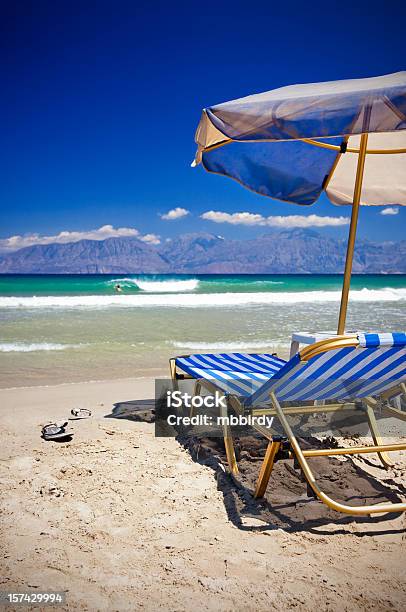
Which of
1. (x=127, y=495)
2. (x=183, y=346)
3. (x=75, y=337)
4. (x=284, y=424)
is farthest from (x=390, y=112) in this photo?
(x=75, y=337)

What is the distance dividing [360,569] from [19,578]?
1458mm

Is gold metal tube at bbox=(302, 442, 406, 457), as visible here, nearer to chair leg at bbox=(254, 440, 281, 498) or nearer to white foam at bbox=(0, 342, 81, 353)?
chair leg at bbox=(254, 440, 281, 498)

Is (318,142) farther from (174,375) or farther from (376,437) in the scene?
(376,437)

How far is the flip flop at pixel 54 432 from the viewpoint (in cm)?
365

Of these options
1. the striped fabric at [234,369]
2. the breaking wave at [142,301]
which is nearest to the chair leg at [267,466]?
the striped fabric at [234,369]

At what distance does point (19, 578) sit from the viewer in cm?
196

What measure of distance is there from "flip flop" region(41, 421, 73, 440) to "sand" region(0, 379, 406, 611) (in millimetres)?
156

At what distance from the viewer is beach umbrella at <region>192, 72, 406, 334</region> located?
2578 mm

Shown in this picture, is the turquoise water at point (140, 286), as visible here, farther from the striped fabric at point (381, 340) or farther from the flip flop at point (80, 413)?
the striped fabric at point (381, 340)

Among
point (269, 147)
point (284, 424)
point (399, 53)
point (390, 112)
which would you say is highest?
point (399, 53)

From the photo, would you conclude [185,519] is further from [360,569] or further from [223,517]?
[360,569]

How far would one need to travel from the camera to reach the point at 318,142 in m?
4.30

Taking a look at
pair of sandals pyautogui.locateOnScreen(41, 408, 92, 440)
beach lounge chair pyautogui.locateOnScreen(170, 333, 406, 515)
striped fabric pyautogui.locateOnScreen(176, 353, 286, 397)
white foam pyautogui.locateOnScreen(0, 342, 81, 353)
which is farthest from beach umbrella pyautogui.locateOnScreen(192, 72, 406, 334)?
white foam pyautogui.locateOnScreen(0, 342, 81, 353)

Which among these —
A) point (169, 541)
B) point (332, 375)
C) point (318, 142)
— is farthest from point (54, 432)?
point (318, 142)
